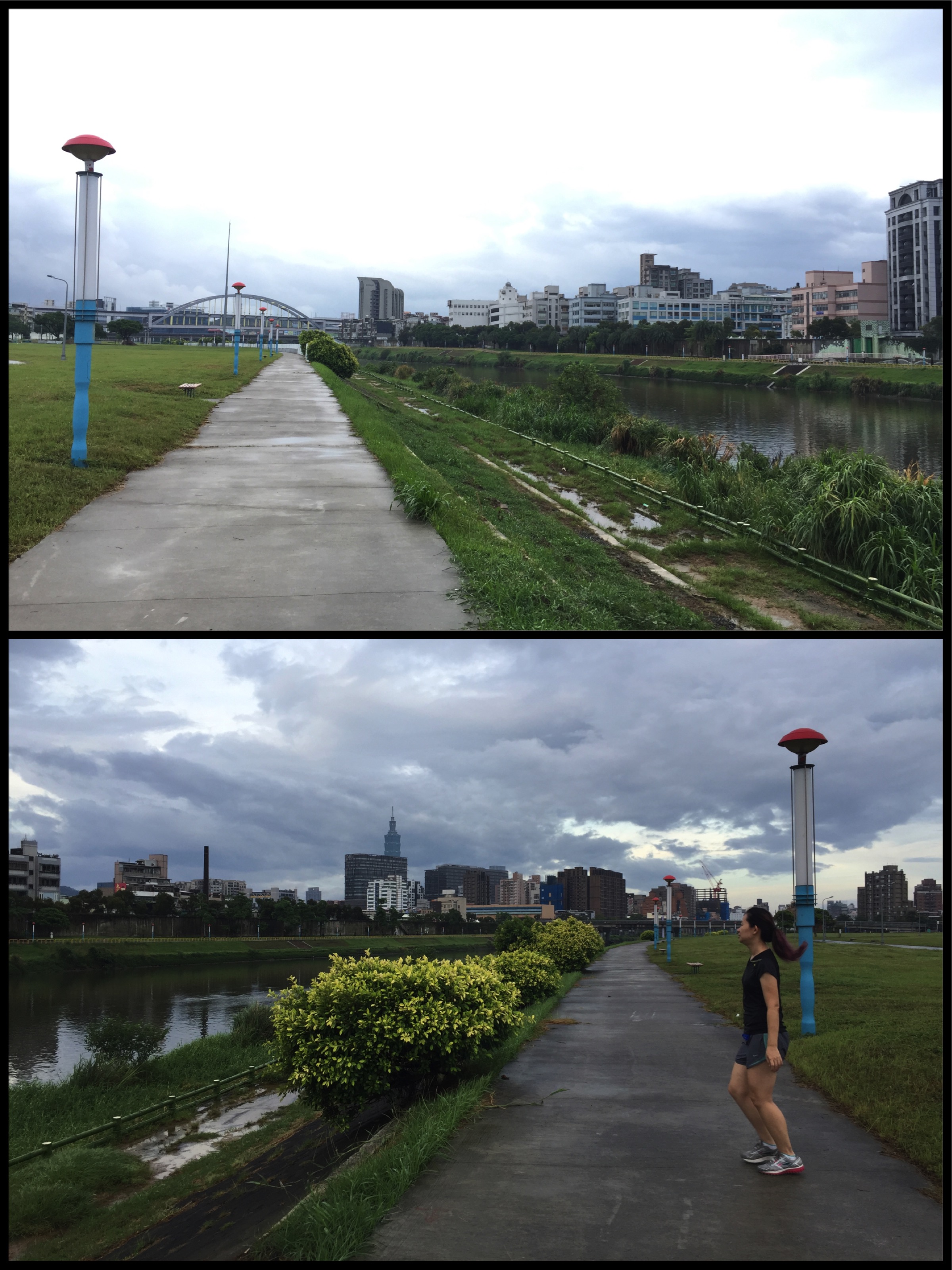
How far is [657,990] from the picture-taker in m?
13.3

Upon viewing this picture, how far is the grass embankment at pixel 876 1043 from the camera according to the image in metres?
4.69

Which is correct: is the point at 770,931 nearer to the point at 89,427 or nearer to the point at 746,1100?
the point at 746,1100

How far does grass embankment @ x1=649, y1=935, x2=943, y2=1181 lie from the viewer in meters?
4.69

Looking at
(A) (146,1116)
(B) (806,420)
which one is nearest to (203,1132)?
(A) (146,1116)

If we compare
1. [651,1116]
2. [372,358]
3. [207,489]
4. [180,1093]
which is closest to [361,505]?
[207,489]

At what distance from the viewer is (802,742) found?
7035 millimetres

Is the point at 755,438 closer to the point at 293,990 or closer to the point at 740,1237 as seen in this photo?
the point at 293,990

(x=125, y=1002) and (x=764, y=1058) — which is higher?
(x=764, y=1058)

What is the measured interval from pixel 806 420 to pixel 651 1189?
1388cm

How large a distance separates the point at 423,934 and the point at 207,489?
29.7m

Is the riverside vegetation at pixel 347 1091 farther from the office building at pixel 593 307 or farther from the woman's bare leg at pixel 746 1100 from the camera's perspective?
the office building at pixel 593 307

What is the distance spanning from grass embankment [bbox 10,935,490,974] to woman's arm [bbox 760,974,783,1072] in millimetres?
23521

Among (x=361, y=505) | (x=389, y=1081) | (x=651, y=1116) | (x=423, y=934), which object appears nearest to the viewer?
(x=651, y=1116)

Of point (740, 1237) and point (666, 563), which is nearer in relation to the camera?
point (740, 1237)
